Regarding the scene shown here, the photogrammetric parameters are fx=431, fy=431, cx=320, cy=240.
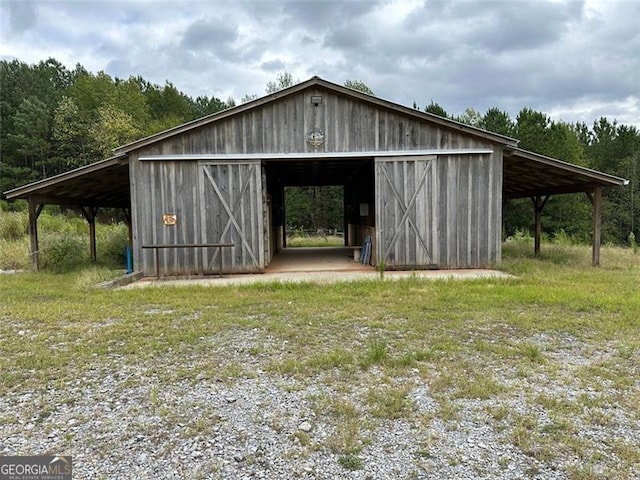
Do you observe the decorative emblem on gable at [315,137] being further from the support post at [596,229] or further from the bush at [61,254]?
the support post at [596,229]

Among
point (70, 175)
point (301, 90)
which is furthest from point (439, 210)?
point (70, 175)

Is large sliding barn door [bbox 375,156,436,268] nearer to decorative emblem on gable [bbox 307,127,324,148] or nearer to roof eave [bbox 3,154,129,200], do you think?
decorative emblem on gable [bbox 307,127,324,148]

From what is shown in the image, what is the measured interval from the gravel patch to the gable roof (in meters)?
6.61

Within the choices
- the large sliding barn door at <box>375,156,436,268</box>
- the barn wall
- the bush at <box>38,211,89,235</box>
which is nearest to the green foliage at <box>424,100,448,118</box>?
the barn wall

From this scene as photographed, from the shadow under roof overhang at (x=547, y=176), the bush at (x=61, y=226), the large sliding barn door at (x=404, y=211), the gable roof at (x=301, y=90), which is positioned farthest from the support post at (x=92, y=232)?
the shadow under roof overhang at (x=547, y=176)

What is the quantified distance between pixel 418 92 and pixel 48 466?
40554mm

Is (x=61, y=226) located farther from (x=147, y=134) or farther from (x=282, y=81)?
(x=282, y=81)

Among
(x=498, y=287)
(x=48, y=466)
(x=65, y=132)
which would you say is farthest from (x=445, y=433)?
(x=65, y=132)

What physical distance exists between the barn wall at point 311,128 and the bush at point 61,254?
160 inches

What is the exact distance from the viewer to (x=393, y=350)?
438cm

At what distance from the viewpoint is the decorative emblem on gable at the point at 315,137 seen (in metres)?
9.77

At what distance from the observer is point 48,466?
2.52 metres

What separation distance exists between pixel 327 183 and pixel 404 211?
9.26 m

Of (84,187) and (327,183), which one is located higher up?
(327,183)
